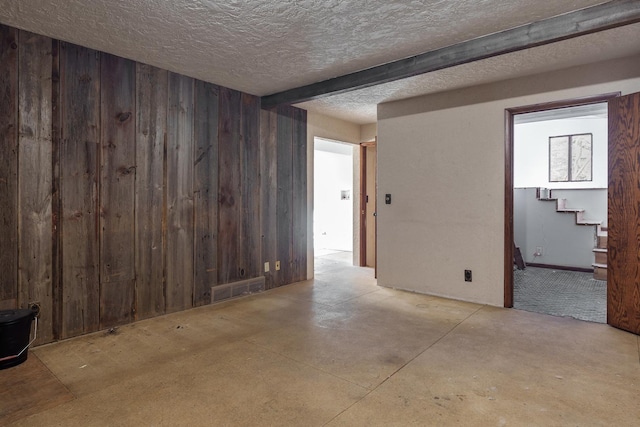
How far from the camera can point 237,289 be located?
395 centimetres

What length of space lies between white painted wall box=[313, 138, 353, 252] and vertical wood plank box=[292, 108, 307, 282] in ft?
9.52

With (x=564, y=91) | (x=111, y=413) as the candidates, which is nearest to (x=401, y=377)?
(x=111, y=413)

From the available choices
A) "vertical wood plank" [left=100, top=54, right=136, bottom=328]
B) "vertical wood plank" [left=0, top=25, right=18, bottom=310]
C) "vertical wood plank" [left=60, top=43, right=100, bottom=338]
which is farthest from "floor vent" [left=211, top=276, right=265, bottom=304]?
"vertical wood plank" [left=0, top=25, right=18, bottom=310]

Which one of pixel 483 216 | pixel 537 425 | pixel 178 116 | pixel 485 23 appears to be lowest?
pixel 537 425

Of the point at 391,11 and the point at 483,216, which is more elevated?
the point at 391,11

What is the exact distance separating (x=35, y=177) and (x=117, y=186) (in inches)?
22.1

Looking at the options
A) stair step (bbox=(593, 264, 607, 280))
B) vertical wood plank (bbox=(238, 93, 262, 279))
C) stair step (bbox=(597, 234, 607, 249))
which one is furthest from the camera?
stair step (bbox=(597, 234, 607, 249))

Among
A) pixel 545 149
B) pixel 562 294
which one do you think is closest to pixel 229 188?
pixel 562 294

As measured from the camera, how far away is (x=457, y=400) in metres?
1.90

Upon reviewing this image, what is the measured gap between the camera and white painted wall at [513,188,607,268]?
5.54 meters

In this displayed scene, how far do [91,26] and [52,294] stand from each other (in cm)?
199

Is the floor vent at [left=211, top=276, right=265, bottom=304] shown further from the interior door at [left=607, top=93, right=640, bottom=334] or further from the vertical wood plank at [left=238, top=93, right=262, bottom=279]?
the interior door at [left=607, top=93, right=640, bottom=334]

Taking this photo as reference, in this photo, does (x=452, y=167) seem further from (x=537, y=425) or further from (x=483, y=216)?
(x=537, y=425)

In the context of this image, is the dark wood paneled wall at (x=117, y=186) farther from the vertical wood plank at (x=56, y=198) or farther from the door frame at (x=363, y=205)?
the door frame at (x=363, y=205)
